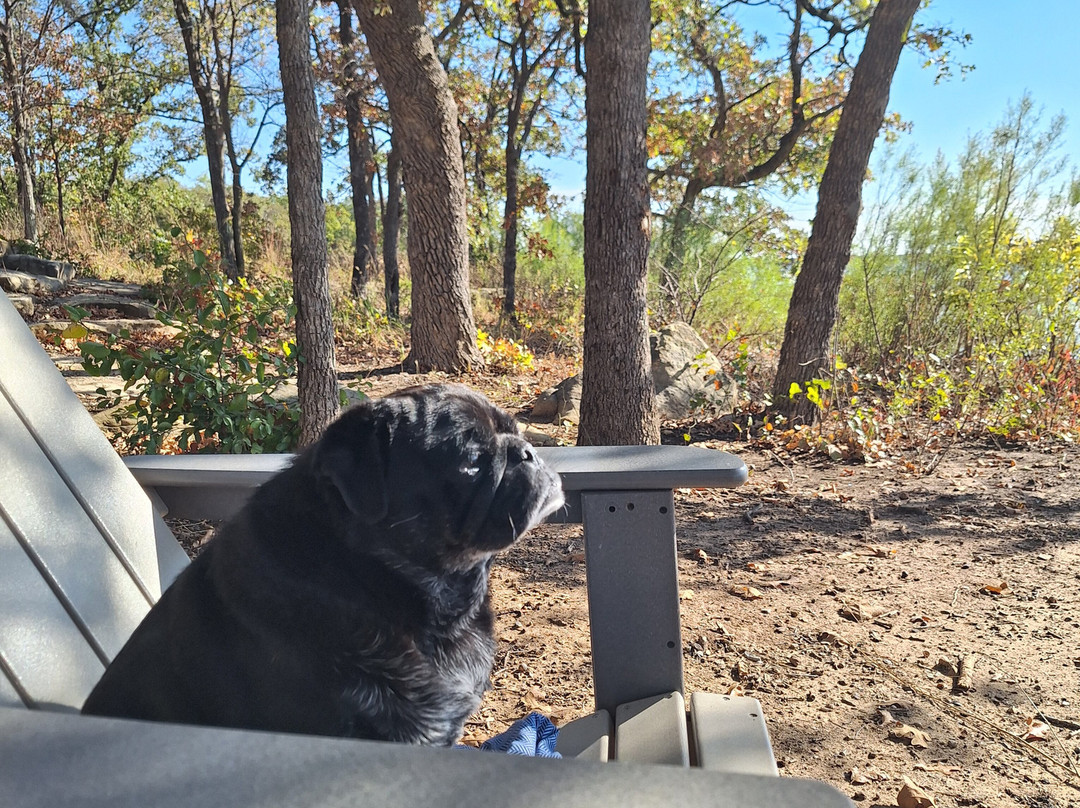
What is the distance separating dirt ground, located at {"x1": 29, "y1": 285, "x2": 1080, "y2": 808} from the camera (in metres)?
2.42

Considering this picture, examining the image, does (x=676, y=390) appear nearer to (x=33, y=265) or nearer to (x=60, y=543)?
(x=60, y=543)

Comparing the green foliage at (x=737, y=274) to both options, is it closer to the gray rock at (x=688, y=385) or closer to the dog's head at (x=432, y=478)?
the gray rock at (x=688, y=385)

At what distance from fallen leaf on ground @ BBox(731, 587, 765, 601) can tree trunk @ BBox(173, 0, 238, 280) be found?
450 inches

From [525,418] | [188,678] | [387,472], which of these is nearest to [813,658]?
[387,472]

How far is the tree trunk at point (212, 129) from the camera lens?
13156 mm

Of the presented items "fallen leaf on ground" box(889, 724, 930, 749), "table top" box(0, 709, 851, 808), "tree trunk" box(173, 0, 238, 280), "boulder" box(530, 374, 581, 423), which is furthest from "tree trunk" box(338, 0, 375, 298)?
"table top" box(0, 709, 851, 808)

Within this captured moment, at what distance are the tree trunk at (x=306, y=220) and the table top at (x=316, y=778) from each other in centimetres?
344

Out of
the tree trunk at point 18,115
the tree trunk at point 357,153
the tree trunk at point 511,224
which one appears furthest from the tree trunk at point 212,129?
the tree trunk at point 511,224

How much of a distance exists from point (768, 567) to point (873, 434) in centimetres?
271

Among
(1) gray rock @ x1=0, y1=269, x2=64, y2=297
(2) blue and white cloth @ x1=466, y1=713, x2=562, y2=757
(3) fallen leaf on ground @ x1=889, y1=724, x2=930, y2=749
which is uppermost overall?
(1) gray rock @ x1=0, y1=269, x2=64, y2=297

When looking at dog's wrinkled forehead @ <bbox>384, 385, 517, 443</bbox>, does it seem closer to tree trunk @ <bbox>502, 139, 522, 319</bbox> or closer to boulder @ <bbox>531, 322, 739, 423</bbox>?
boulder @ <bbox>531, 322, 739, 423</bbox>

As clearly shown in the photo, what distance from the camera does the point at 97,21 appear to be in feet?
60.0

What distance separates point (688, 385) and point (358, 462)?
6280mm

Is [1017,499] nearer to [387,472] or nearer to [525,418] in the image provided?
[525,418]
